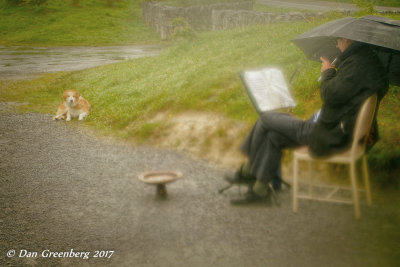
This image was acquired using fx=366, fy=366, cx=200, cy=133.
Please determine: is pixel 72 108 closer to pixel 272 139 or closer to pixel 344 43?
pixel 272 139

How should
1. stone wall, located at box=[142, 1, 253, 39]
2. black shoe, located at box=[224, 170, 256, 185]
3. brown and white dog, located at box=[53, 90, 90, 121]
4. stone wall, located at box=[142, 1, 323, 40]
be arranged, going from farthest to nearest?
stone wall, located at box=[142, 1, 253, 39], stone wall, located at box=[142, 1, 323, 40], brown and white dog, located at box=[53, 90, 90, 121], black shoe, located at box=[224, 170, 256, 185]

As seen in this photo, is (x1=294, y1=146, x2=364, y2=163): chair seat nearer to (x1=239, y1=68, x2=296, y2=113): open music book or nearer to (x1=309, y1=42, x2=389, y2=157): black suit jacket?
(x1=309, y1=42, x2=389, y2=157): black suit jacket

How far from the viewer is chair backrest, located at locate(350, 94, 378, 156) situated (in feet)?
12.2

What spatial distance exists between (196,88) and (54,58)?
14072mm

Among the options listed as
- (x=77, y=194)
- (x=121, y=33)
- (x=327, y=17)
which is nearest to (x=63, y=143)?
(x=77, y=194)

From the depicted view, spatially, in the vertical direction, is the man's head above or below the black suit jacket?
above

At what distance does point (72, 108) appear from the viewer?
9477mm

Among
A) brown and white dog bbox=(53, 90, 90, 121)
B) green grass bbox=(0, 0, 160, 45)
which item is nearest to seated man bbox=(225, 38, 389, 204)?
brown and white dog bbox=(53, 90, 90, 121)

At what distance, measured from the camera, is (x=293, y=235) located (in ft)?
13.0

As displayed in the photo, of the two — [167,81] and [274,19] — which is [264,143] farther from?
[274,19]

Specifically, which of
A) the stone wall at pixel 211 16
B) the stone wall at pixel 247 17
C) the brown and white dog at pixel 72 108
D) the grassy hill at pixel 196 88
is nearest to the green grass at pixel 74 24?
the stone wall at pixel 211 16

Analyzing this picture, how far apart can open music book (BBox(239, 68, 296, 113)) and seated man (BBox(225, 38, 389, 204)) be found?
15 centimetres

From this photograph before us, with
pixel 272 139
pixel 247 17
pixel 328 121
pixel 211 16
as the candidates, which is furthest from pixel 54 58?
pixel 328 121

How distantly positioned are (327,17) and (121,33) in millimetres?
20444
